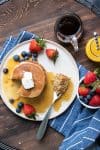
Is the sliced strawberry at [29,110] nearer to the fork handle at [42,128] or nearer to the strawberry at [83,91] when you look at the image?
the fork handle at [42,128]

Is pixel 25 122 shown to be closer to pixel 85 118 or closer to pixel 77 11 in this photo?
pixel 85 118

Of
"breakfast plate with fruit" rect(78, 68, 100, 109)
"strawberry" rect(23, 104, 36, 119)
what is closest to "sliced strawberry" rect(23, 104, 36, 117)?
"strawberry" rect(23, 104, 36, 119)

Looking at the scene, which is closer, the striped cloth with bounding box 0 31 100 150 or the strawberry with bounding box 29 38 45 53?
the striped cloth with bounding box 0 31 100 150

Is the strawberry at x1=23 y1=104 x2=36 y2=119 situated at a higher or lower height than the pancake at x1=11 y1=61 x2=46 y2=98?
lower

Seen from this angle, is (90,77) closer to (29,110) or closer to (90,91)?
(90,91)

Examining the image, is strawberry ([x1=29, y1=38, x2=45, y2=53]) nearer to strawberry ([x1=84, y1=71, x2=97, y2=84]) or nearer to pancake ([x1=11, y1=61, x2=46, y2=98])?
pancake ([x1=11, y1=61, x2=46, y2=98])

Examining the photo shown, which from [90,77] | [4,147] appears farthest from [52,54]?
[4,147]
